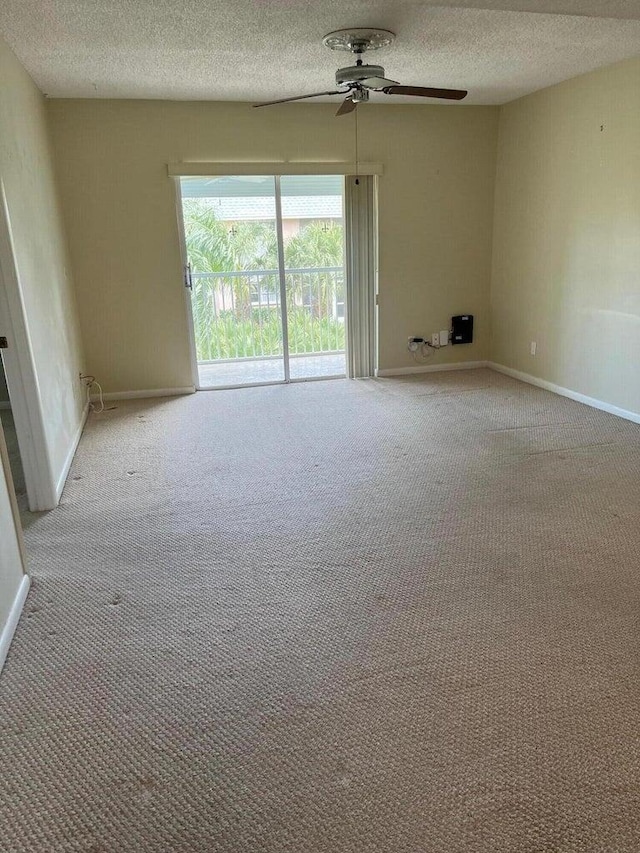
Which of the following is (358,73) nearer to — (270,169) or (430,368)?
(270,169)

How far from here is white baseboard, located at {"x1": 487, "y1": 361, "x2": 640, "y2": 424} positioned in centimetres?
429

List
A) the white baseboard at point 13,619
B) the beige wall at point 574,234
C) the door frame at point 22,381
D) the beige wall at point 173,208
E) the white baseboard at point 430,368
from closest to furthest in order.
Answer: the white baseboard at point 13,619 → the door frame at point 22,381 → the beige wall at point 574,234 → the beige wall at point 173,208 → the white baseboard at point 430,368

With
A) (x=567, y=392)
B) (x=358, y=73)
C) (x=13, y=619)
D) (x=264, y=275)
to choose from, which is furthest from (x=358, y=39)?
(x=13, y=619)

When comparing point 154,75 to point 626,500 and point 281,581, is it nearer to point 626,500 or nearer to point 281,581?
point 281,581

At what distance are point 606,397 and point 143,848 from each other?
424 cm

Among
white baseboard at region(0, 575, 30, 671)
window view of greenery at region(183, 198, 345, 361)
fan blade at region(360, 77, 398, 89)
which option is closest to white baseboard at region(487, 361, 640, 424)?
window view of greenery at region(183, 198, 345, 361)

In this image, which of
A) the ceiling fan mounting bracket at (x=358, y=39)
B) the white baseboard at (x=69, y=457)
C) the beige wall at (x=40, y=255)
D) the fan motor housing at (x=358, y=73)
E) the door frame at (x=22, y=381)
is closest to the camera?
the door frame at (x=22, y=381)

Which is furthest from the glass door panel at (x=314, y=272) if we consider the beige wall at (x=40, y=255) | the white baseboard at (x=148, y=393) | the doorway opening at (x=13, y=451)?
the doorway opening at (x=13, y=451)

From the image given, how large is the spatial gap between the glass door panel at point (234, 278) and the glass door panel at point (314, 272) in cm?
17

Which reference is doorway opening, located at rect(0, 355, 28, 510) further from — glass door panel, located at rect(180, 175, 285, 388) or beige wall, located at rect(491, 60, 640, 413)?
beige wall, located at rect(491, 60, 640, 413)

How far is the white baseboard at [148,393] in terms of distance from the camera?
16.9 feet

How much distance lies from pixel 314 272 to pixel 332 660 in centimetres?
438

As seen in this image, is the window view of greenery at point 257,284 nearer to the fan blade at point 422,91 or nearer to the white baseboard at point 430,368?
the white baseboard at point 430,368

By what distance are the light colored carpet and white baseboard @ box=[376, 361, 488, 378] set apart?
2.18 m
